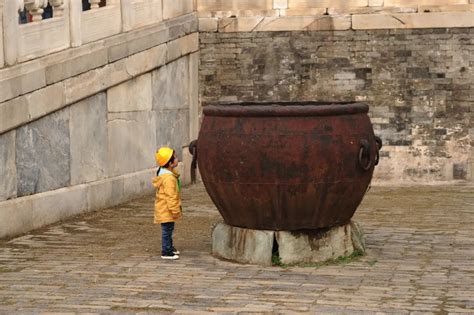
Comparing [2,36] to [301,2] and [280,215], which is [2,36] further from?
[301,2]

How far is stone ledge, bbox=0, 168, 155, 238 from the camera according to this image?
9.91 m

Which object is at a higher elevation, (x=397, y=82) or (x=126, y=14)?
(x=126, y=14)

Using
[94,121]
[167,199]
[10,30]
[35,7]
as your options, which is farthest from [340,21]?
[167,199]

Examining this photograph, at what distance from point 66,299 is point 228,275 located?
137 centimetres

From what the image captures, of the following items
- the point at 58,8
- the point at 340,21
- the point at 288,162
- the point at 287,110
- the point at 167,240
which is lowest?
the point at 167,240

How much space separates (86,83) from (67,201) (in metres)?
1.35

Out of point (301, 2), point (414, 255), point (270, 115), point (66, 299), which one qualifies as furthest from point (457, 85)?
point (66, 299)

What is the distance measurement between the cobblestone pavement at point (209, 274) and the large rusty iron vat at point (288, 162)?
0.45 meters

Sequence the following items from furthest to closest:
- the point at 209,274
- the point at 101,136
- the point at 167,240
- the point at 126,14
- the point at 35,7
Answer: the point at 126,14, the point at 101,136, the point at 35,7, the point at 167,240, the point at 209,274

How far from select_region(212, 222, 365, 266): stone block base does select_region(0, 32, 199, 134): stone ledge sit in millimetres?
2646

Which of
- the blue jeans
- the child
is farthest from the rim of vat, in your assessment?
the blue jeans

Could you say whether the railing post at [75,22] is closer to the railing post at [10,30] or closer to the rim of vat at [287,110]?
the railing post at [10,30]

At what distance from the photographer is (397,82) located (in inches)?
575

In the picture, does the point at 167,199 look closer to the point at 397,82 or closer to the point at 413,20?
the point at 397,82
